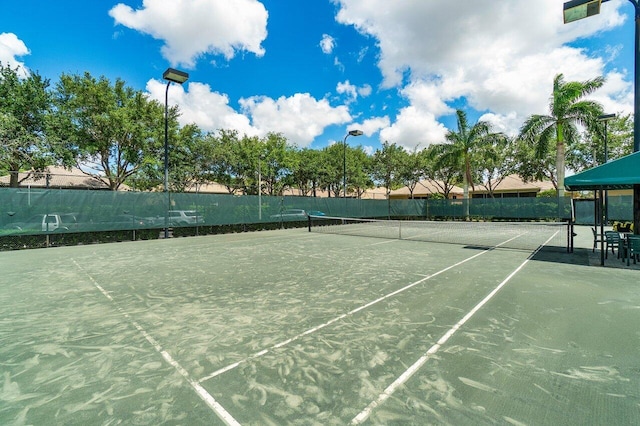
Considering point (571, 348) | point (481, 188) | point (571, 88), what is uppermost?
point (571, 88)

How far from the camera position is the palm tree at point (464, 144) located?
2712 cm

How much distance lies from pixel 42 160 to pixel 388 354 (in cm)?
2524

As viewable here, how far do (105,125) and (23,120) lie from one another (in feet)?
15.7

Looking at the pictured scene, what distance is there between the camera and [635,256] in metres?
8.40

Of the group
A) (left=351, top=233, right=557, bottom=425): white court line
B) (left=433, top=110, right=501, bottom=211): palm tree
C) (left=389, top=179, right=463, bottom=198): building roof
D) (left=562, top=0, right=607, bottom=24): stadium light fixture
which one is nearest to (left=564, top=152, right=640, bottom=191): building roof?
(left=562, top=0, right=607, bottom=24): stadium light fixture

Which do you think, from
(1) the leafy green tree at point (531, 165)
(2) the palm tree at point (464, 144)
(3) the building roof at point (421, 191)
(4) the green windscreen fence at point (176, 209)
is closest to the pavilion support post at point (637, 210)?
(4) the green windscreen fence at point (176, 209)

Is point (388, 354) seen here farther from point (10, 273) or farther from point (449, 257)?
point (10, 273)

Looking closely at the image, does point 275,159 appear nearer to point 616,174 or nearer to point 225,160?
point 225,160

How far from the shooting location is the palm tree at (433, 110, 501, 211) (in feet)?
89.0

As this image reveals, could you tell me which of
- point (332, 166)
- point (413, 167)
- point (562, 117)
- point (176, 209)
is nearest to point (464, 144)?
point (562, 117)

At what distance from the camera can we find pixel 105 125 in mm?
20672

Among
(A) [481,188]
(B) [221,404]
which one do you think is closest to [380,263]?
(B) [221,404]

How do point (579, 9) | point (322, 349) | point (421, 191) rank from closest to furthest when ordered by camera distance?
point (322, 349)
point (579, 9)
point (421, 191)

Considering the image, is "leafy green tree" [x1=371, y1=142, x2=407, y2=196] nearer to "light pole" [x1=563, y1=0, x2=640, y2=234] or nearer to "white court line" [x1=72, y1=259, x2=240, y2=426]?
"light pole" [x1=563, y1=0, x2=640, y2=234]
